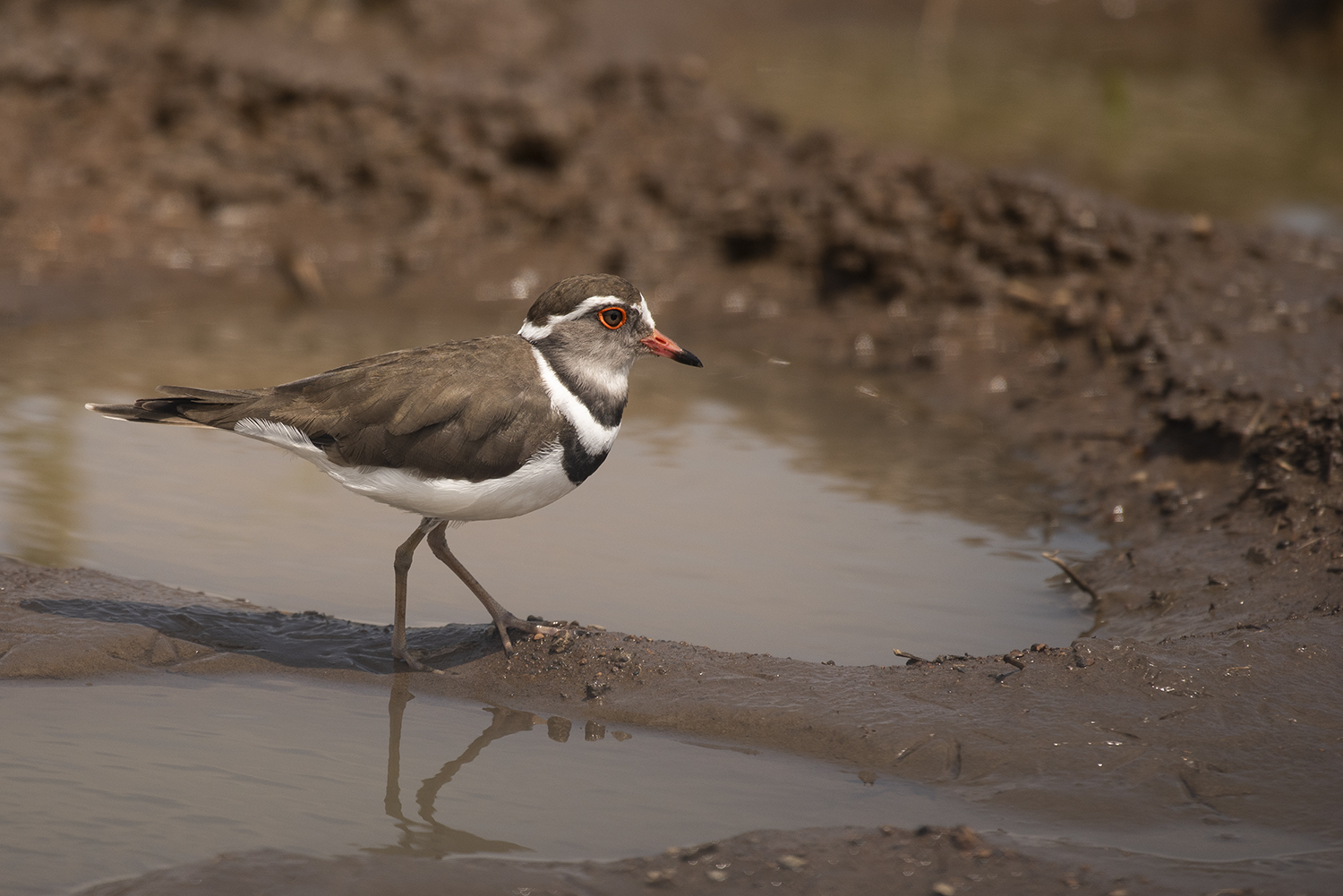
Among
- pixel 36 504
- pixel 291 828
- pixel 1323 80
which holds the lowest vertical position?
pixel 291 828

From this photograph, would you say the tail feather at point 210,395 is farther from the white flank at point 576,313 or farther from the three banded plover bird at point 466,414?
the white flank at point 576,313

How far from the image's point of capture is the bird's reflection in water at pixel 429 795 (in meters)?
4.41

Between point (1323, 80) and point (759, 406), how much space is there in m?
13.7

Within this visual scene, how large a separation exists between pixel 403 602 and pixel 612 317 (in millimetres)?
1533

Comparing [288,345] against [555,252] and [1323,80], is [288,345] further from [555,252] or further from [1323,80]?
[1323,80]

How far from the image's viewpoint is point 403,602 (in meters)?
5.64

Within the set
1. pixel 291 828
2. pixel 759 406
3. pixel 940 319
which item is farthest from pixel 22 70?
pixel 291 828

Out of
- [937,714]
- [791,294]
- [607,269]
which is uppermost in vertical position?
[607,269]

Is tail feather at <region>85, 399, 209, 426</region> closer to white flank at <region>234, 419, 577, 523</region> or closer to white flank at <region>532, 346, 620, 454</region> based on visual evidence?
white flank at <region>234, 419, 577, 523</region>

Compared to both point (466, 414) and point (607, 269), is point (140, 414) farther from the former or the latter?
point (607, 269)

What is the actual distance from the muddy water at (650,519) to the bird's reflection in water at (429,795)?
1.01 metres

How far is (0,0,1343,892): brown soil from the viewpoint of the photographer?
516cm

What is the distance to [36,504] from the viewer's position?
7043 millimetres

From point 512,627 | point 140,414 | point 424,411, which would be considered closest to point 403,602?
point 512,627
